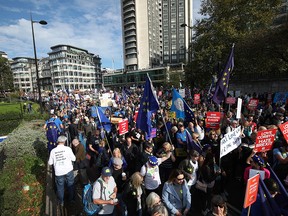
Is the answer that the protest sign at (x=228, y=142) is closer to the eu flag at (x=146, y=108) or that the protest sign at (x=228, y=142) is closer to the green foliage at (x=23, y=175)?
the eu flag at (x=146, y=108)

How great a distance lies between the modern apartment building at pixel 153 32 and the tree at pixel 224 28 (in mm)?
61690

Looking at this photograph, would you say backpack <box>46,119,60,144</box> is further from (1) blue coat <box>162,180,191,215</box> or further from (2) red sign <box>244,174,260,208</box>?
(2) red sign <box>244,174,260,208</box>

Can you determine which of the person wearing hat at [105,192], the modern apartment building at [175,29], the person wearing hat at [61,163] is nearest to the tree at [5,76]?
the person wearing hat at [61,163]

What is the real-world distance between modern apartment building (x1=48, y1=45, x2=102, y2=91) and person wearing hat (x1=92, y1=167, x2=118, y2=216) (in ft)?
313

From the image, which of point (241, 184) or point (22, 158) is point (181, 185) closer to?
point (241, 184)

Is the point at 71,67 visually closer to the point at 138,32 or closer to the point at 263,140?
the point at 138,32

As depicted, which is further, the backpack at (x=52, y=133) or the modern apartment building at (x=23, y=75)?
the modern apartment building at (x=23, y=75)

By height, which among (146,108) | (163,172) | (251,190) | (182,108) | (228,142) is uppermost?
(146,108)

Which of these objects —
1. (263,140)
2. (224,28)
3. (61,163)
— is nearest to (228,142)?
(263,140)

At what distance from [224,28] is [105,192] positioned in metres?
18.5

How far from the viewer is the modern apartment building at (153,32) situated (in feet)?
279

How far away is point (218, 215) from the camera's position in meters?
2.91

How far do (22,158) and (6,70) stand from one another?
64802mm

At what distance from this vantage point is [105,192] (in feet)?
11.9
